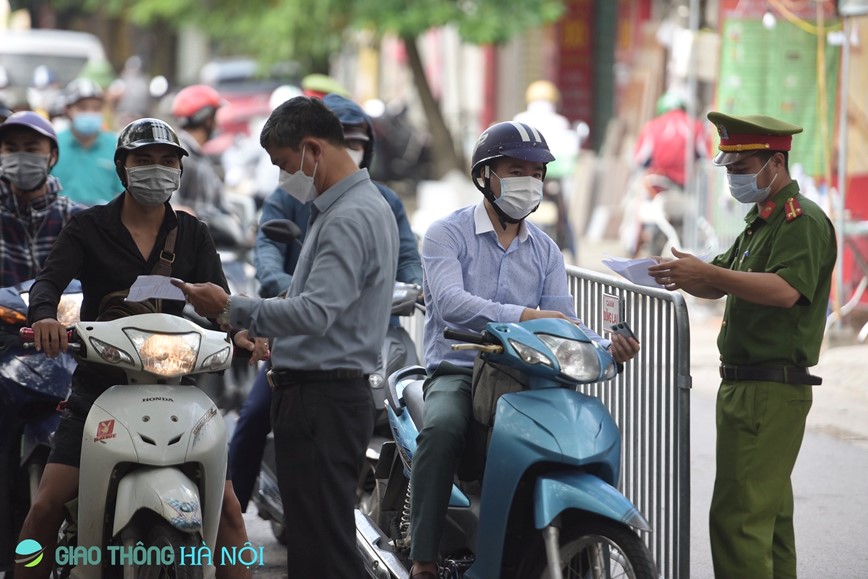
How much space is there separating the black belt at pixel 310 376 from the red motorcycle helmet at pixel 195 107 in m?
5.54

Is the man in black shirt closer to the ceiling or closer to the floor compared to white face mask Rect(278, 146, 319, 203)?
closer to the floor

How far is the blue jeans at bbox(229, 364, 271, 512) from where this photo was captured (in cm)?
672

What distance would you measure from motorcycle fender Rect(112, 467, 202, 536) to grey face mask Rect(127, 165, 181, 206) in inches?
41.0

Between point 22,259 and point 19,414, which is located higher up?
point 22,259

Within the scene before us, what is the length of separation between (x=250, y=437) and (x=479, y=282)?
70.6 inches

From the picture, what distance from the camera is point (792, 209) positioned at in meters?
5.26

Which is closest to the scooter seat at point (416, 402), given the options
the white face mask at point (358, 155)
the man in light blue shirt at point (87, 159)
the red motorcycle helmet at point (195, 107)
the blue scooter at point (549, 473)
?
the blue scooter at point (549, 473)

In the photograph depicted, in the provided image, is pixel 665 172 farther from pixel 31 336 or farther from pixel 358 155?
pixel 31 336

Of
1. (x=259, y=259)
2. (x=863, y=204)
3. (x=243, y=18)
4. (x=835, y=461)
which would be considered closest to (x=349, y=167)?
(x=259, y=259)

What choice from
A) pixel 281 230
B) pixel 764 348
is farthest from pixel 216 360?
pixel 764 348

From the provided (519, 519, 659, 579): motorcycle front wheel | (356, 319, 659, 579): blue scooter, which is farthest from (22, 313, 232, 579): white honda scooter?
(519, 519, 659, 579): motorcycle front wheel

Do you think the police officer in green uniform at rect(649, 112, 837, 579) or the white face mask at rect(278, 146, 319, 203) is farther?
the police officer in green uniform at rect(649, 112, 837, 579)

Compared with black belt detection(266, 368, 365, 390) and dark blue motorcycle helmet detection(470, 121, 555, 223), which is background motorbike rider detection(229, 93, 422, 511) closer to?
dark blue motorcycle helmet detection(470, 121, 555, 223)

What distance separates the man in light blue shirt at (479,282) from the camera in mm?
5133
